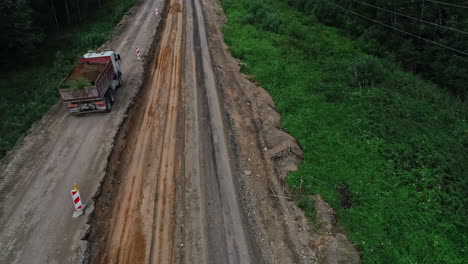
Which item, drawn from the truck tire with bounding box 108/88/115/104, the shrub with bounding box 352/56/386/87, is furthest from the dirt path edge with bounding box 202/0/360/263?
the truck tire with bounding box 108/88/115/104

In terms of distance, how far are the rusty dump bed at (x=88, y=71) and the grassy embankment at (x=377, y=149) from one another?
34.7ft

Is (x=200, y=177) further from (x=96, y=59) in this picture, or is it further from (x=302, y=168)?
(x=96, y=59)

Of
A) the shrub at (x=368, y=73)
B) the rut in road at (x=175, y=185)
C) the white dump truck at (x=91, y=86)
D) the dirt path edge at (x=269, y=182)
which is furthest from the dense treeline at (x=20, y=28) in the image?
the shrub at (x=368, y=73)

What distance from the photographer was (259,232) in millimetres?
11969

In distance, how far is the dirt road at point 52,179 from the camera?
11.1 meters

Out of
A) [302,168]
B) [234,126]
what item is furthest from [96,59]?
[302,168]

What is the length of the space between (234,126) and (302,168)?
206 inches

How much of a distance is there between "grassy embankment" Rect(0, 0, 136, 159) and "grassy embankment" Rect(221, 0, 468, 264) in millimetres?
14221

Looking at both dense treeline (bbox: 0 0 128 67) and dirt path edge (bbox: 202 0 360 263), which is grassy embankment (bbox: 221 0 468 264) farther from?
dense treeline (bbox: 0 0 128 67)

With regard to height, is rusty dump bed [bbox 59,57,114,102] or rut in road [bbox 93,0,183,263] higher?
rusty dump bed [bbox 59,57,114,102]

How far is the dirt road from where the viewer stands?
11.1m

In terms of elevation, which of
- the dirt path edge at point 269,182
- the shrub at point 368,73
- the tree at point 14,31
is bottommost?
the dirt path edge at point 269,182

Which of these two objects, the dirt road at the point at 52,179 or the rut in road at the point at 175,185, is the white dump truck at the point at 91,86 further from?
the rut in road at the point at 175,185

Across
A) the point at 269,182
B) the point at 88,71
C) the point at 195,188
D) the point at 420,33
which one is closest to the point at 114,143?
the point at 195,188
